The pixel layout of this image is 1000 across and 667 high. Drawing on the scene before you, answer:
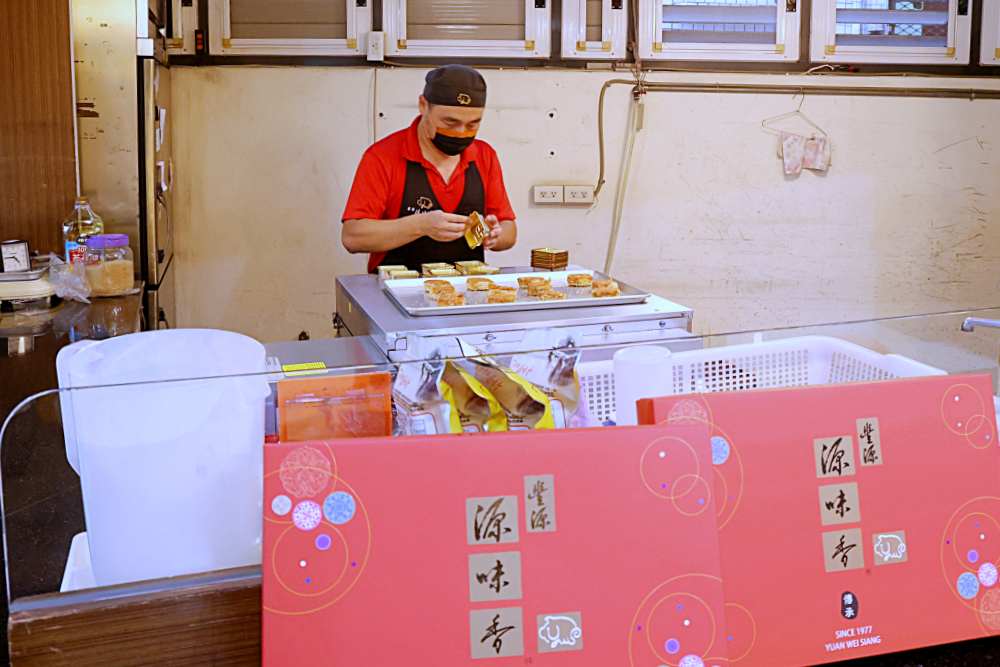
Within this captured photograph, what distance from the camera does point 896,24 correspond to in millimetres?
4801

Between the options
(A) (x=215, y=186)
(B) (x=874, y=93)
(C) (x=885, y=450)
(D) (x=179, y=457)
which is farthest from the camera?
(B) (x=874, y=93)

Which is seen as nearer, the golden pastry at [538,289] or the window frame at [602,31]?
the golden pastry at [538,289]

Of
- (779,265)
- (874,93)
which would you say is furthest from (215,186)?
(874,93)

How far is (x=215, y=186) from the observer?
4457 millimetres

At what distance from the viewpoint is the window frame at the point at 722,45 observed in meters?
4.61

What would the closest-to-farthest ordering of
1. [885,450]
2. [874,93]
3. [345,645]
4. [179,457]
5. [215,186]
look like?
[345,645] < [179,457] < [885,450] < [215,186] < [874,93]

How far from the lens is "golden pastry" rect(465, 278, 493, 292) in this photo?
3.06 metres

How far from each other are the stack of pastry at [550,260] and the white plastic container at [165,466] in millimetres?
2433

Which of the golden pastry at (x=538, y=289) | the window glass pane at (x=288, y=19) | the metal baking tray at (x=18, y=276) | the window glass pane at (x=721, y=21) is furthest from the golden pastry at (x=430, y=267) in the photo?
the window glass pane at (x=721, y=21)

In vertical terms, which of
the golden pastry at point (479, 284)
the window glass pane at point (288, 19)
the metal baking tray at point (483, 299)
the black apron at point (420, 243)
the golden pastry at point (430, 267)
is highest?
the window glass pane at point (288, 19)

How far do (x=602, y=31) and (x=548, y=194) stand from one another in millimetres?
771

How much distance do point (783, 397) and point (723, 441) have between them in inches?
3.8

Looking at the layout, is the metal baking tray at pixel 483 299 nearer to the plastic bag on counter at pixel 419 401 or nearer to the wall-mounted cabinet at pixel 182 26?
the plastic bag on counter at pixel 419 401

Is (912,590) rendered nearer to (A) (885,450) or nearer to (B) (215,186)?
(A) (885,450)
